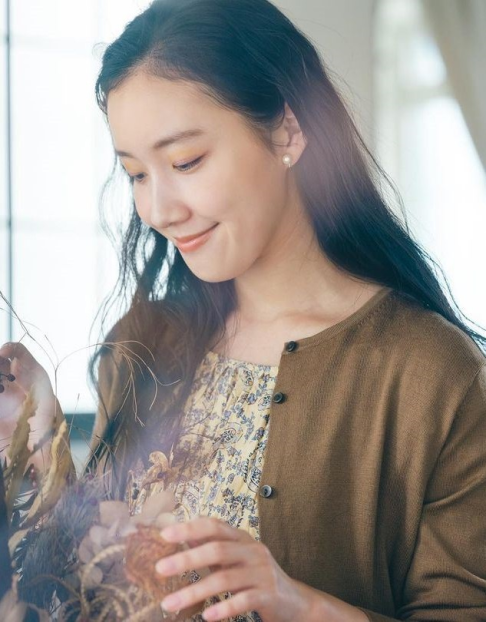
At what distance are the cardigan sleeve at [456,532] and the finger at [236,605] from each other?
1.45 ft

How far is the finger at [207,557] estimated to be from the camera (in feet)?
2.52

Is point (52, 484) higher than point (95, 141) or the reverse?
the reverse

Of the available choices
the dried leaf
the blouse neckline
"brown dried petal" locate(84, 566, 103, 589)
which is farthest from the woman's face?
"brown dried petal" locate(84, 566, 103, 589)

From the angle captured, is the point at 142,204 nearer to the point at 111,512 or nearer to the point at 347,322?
the point at 347,322

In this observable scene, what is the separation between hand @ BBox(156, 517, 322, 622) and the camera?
2.54 ft

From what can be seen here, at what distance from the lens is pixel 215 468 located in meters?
1.39

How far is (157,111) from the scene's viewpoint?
126 cm

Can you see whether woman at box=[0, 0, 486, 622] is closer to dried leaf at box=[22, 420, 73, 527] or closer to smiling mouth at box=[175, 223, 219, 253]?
smiling mouth at box=[175, 223, 219, 253]

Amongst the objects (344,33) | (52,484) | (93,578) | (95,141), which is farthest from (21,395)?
(344,33)

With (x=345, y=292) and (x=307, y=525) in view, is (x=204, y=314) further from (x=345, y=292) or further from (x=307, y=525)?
(x=307, y=525)

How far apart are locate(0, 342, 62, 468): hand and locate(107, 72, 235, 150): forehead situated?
44 centimetres

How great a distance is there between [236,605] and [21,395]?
32 centimetres

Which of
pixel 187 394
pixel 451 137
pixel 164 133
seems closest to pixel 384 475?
pixel 187 394

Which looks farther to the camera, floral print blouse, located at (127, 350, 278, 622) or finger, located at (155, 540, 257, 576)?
floral print blouse, located at (127, 350, 278, 622)
